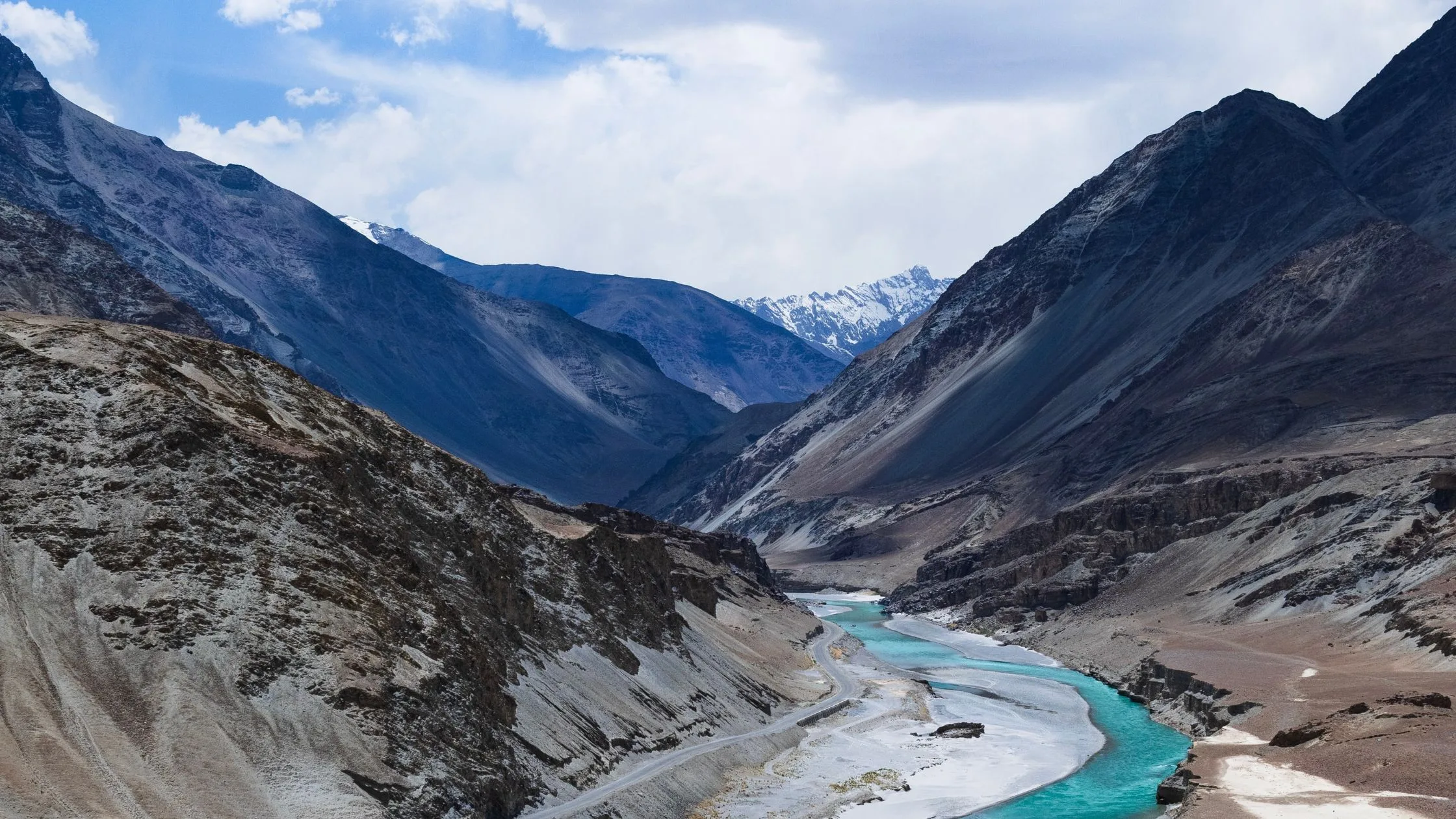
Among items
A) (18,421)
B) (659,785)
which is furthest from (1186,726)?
(18,421)

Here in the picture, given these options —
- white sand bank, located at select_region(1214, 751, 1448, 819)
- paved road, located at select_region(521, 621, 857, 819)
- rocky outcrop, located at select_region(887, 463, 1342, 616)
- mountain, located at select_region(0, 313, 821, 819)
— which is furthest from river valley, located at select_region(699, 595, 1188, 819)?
rocky outcrop, located at select_region(887, 463, 1342, 616)

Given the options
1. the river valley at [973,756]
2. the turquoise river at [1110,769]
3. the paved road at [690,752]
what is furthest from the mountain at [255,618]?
the turquoise river at [1110,769]

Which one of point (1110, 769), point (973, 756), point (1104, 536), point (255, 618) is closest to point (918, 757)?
point (973, 756)

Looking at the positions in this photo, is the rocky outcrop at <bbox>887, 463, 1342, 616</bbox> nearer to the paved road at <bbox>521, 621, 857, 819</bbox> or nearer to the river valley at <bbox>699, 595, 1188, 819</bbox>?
the river valley at <bbox>699, 595, 1188, 819</bbox>

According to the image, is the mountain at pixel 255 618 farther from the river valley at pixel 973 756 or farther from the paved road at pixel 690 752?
the river valley at pixel 973 756

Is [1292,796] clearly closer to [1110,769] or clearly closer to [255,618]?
[1110,769]

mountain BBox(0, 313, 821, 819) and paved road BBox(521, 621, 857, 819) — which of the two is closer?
mountain BBox(0, 313, 821, 819)
